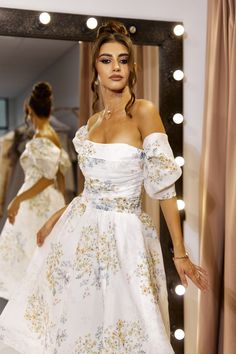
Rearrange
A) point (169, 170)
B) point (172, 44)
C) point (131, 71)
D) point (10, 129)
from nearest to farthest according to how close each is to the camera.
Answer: point (169, 170) → point (131, 71) → point (10, 129) → point (172, 44)

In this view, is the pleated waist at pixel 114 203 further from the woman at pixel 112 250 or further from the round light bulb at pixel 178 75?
the round light bulb at pixel 178 75

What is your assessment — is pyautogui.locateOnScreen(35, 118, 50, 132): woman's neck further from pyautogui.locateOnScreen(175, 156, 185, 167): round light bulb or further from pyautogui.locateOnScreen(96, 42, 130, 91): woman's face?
pyautogui.locateOnScreen(175, 156, 185, 167): round light bulb

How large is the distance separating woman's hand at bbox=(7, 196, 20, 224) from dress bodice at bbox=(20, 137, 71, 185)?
78 mm

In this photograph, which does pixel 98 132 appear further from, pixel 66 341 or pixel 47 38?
pixel 66 341

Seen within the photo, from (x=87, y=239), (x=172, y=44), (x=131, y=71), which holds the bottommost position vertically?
(x=87, y=239)

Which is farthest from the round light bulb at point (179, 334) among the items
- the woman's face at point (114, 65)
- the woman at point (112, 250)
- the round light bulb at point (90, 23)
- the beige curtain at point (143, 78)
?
the round light bulb at point (90, 23)

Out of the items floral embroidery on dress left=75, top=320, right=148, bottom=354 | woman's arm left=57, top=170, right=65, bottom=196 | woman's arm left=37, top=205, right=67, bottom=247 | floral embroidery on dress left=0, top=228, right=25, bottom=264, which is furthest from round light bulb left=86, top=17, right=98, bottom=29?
floral embroidery on dress left=75, top=320, right=148, bottom=354

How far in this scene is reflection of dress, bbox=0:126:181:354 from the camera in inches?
61.0

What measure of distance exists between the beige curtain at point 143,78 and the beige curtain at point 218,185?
0.61 feet

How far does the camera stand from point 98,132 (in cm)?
166

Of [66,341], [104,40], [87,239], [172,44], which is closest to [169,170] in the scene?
[87,239]

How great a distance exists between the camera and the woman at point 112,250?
155 centimetres

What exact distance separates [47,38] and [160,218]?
737 millimetres

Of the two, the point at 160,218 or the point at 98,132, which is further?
the point at 160,218
